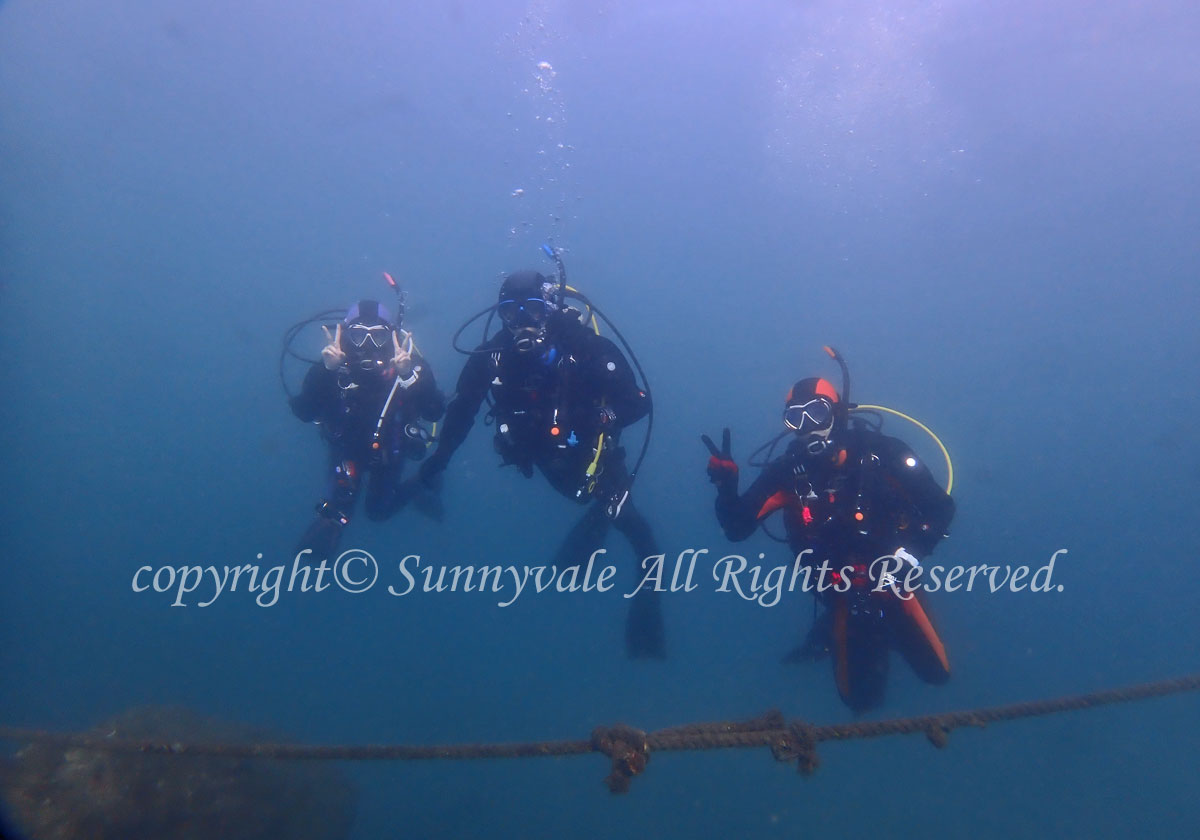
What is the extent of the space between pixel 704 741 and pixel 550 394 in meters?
3.02

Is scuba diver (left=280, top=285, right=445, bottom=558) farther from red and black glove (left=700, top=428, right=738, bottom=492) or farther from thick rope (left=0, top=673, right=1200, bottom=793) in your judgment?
red and black glove (left=700, top=428, right=738, bottom=492)

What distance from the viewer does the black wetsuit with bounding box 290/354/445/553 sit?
19.0 ft

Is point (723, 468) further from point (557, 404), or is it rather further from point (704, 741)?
point (704, 741)

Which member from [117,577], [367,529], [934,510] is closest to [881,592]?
[934,510]

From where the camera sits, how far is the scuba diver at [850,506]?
432cm

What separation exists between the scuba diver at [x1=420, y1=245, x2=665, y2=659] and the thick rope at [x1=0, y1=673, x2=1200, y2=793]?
2.50m

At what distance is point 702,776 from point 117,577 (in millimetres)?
16095

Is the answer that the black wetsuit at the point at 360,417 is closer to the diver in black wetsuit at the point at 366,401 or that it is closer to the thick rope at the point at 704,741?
the diver in black wetsuit at the point at 366,401

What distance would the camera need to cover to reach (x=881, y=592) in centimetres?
491

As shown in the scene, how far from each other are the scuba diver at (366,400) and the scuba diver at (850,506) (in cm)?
321

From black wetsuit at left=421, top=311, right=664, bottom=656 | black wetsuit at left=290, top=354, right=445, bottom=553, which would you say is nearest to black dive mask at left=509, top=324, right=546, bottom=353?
black wetsuit at left=421, top=311, right=664, bottom=656

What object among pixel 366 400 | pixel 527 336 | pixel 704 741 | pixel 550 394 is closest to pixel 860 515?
pixel 704 741

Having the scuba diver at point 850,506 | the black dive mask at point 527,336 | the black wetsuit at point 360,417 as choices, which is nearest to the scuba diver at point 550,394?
the black dive mask at point 527,336

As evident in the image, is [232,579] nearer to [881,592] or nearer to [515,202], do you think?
[515,202]
